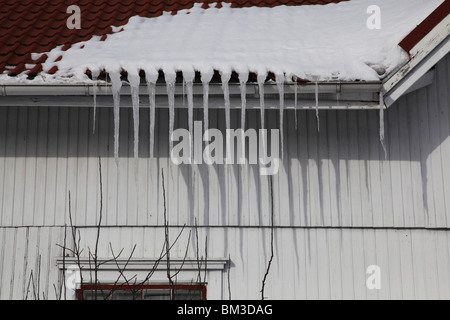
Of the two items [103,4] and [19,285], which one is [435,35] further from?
[19,285]

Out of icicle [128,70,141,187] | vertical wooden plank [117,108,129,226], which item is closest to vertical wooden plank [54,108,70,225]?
A: vertical wooden plank [117,108,129,226]

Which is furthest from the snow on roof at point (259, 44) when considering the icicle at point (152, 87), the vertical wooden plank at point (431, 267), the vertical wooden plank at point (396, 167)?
the vertical wooden plank at point (431, 267)

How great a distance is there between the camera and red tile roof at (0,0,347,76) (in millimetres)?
4941

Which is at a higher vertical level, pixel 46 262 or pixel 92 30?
pixel 92 30

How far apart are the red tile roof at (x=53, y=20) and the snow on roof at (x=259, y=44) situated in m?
0.13

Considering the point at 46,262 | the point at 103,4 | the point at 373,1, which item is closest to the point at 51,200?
the point at 46,262

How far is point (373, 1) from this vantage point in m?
6.05

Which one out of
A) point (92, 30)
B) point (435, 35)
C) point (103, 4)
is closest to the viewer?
point (435, 35)

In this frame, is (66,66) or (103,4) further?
(103,4)

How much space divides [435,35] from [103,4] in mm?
3221

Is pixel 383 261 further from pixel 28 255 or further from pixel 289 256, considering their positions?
pixel 28 255

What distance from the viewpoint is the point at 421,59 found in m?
4.45

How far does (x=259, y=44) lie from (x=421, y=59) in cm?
132
